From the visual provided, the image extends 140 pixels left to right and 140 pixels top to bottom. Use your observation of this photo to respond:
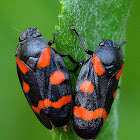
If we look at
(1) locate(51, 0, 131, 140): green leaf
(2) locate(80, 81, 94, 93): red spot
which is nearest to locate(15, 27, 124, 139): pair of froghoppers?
(2) locate(80, 81, 94, 93): red spot

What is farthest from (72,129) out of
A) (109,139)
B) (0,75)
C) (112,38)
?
(0,75)

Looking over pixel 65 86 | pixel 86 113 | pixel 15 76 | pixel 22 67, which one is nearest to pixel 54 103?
pixel 65 86

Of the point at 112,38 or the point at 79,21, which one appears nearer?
the point at 79,21

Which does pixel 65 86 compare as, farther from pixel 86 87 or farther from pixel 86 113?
pixel 86 113

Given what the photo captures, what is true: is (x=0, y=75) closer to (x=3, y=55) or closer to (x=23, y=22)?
(x=3, y=55)

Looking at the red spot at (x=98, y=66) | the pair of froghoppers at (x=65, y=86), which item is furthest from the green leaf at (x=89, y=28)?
the red spot at (x=98, y=66)

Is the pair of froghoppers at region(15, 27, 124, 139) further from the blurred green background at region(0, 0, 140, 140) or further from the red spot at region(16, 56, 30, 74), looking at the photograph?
the blurred green background at region(0, 0, 140, 140)
